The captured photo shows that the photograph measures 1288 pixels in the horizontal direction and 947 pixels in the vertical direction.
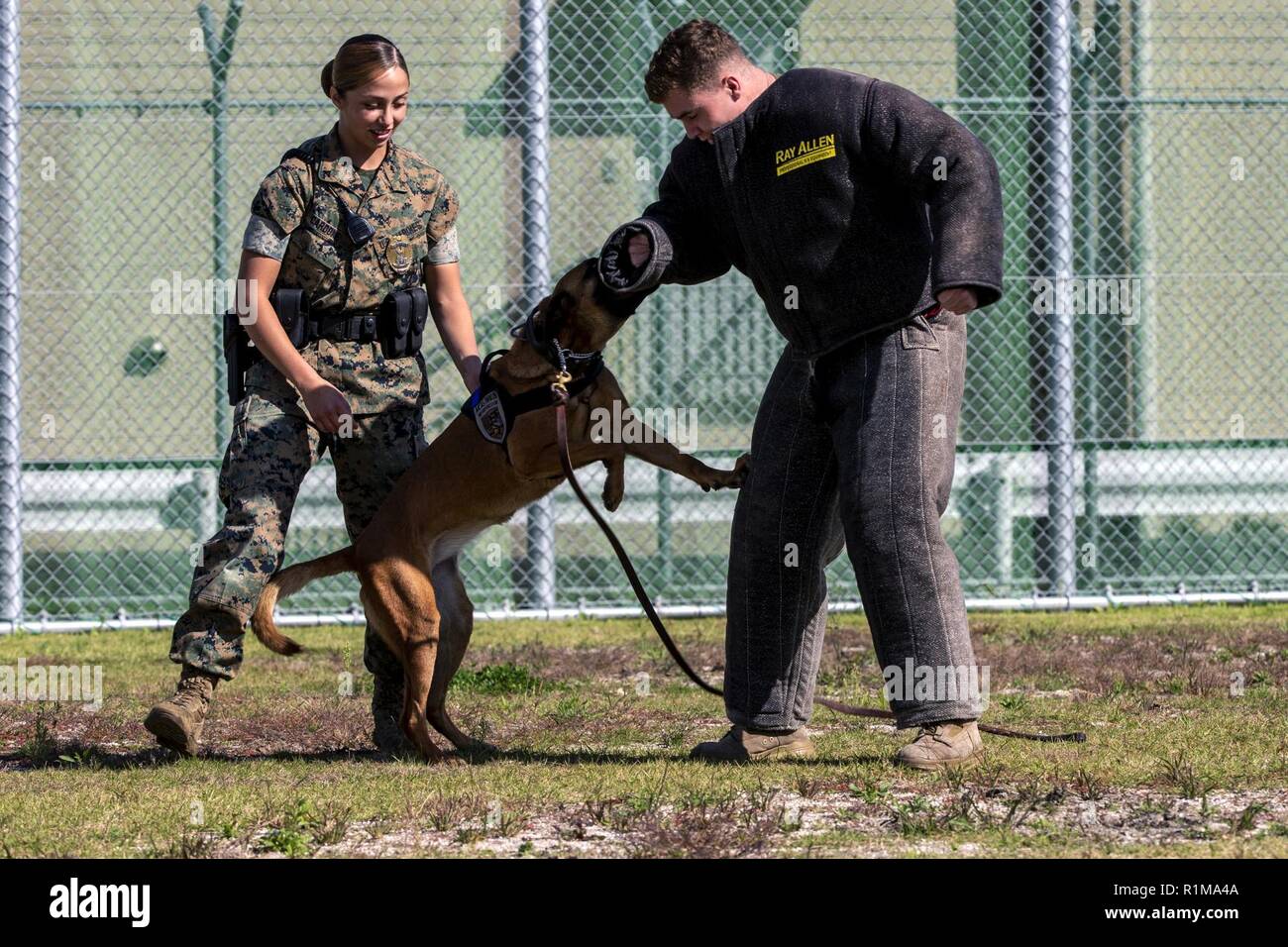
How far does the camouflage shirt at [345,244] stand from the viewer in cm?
485

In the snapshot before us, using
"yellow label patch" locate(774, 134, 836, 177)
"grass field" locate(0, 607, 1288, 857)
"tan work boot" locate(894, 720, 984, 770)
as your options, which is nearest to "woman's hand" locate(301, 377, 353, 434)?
"grass field" locate(0, 607, 1288, 857)

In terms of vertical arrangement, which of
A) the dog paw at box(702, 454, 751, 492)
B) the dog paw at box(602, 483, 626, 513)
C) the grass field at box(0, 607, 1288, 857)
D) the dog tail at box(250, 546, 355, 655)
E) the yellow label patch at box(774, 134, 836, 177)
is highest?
the yellow label patch at box(774, 134, 836, 177)

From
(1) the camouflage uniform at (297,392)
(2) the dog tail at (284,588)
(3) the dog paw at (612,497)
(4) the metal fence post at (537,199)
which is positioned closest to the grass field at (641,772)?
(2) the dog tail at (284,588)

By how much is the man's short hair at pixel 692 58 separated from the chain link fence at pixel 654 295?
162 inches

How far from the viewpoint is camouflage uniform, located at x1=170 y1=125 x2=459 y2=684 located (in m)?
4.83

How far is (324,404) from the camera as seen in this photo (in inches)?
185

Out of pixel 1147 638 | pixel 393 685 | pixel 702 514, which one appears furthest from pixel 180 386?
pixel 1147 638

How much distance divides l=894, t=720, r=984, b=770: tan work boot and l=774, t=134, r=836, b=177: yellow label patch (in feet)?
5.09

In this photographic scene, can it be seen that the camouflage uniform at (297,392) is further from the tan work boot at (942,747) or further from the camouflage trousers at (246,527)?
the tan work boot at (942,747)

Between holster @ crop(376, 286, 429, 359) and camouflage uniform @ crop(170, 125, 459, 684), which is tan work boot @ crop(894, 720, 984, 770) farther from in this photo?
holster @ crop(376, 286, 429, 359)

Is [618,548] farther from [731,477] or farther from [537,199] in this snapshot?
[537,199]

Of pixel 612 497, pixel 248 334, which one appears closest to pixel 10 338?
pixel 248 334

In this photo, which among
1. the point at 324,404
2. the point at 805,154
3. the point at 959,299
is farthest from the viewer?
the point at 324,404

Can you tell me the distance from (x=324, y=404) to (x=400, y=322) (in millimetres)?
437
